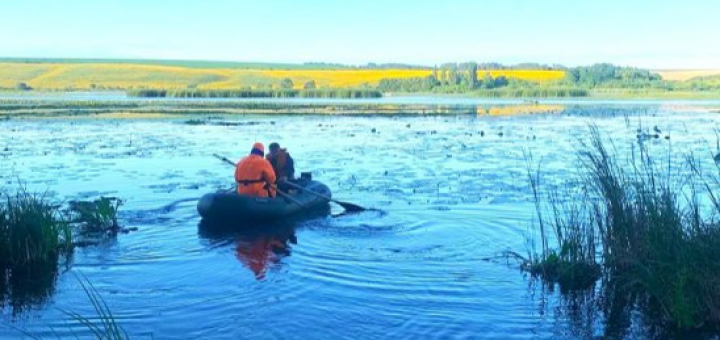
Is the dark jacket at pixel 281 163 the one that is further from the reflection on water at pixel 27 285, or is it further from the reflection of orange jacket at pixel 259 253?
the reflection on water at pixel 27 285

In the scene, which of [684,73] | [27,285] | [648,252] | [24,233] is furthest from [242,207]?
[684,73]

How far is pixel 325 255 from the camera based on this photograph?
1145 cm

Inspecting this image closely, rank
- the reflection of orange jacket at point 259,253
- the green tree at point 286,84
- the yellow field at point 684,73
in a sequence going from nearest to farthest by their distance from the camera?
the reflection of orange jacket at point 259,253
the green tree at point 286,84
the yellow field at point 684,73

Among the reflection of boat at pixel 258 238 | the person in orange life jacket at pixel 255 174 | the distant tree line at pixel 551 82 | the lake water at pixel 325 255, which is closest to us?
the lake water at pixel 325 255

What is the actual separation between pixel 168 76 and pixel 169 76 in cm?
44

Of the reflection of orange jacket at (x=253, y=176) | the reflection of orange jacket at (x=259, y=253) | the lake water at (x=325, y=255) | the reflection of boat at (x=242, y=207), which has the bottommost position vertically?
the reflection of orange jacket at (x=259, y=253)

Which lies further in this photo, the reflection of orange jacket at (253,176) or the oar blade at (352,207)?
the oar blade at (352,207)

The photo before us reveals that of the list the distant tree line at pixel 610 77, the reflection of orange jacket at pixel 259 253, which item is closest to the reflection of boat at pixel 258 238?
the reflection of orange jacket at pixel 259 253

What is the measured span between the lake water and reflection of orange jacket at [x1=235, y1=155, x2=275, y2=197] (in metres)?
0.66

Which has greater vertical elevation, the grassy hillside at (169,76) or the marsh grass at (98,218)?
the grassy hillside at (169,76)

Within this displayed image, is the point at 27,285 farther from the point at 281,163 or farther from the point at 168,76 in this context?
the point at 168,76

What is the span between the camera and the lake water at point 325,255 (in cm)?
842

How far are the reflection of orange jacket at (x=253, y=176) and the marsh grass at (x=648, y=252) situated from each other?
16.5 feet

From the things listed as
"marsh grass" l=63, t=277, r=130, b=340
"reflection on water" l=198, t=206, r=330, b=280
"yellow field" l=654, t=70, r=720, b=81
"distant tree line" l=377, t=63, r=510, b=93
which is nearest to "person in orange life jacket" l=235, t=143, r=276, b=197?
"reflection on water" l=198, t=206, r=330, b=280
